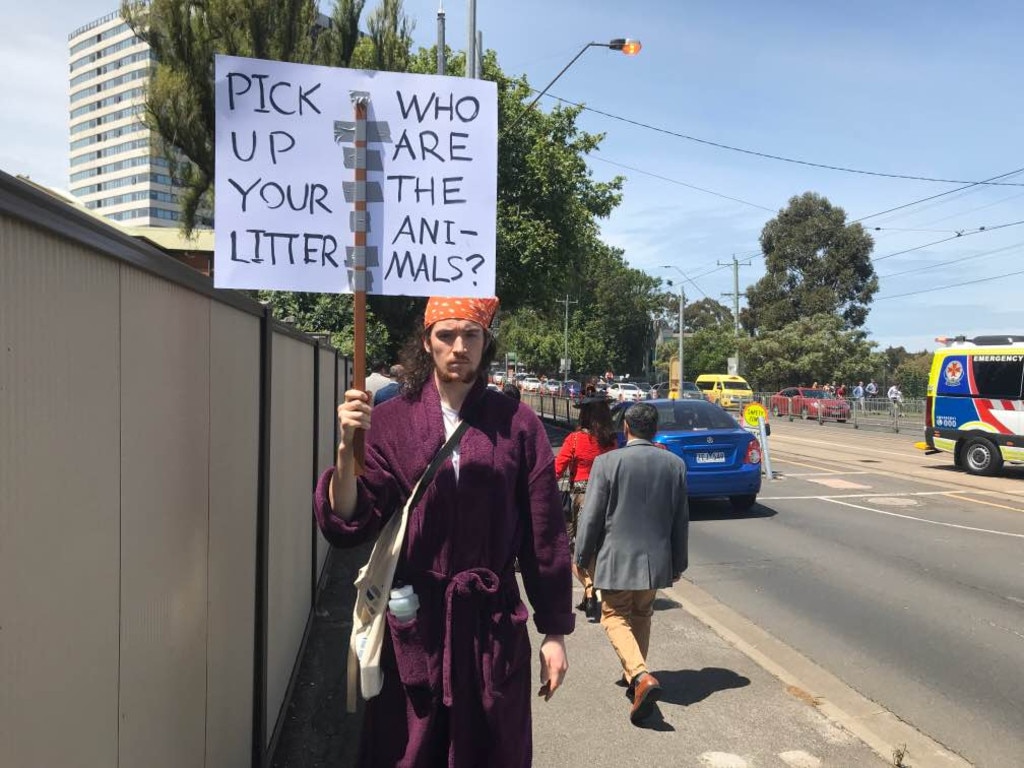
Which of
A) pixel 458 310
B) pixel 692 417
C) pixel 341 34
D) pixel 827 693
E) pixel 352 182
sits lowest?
pixel 827 693

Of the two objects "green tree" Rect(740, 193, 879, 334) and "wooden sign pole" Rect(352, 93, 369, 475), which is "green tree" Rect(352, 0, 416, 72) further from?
"green tree" Rect(740, 193, 879, 334)

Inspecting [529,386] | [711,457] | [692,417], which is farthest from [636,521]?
[529,386]

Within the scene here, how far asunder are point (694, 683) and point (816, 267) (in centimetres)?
5929

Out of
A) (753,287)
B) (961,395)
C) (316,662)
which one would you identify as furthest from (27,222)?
(753,287)

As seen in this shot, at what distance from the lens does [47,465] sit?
1.39 metres

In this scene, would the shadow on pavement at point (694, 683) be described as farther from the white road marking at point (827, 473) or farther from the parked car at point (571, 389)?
the parked car at point (571, 389)

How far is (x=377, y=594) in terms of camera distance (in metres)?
2.30

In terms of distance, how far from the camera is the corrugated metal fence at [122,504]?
4.30 feet

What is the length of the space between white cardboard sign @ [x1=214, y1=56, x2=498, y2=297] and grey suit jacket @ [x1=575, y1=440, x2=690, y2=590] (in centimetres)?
231

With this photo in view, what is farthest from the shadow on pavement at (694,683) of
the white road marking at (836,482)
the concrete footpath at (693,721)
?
the white road marking at (836,482)

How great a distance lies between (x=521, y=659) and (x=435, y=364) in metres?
0.91

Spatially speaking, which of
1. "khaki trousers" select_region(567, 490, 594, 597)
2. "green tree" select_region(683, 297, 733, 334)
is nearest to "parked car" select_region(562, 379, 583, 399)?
"khaki trousers" select_region(567, 490, 594, 597)

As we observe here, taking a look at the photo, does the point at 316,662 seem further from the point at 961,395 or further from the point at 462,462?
the point at 961,395

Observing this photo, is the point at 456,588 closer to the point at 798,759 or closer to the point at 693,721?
the point at 798,759
